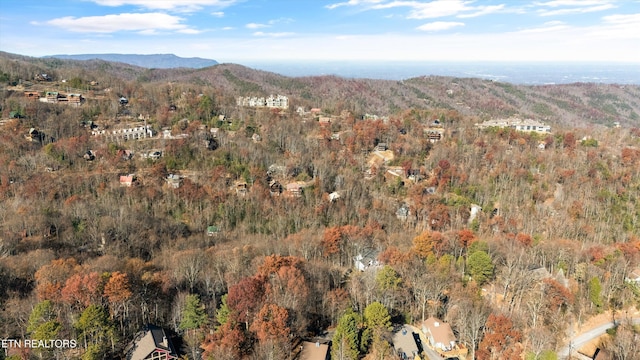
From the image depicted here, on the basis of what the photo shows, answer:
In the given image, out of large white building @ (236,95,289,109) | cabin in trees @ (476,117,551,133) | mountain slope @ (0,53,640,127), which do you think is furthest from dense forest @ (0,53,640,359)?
mountain slope @ (0,53,640,127)

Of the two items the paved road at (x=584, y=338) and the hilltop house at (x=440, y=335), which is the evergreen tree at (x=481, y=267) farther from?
the hilltop house at (x=440, y=335)

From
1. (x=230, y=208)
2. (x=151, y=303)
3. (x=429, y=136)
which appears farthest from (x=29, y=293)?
(x=429, y=136)

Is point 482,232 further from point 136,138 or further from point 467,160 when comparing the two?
point 136,138

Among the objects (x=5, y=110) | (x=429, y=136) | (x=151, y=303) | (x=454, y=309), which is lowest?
(x=454, y=309)

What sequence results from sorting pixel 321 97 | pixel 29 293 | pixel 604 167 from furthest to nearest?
pixel 321 97
pixel 604 167
pixel 29 293

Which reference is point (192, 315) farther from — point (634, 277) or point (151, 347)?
point (634, 277)

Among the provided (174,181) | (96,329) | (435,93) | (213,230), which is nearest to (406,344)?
(96,329)
